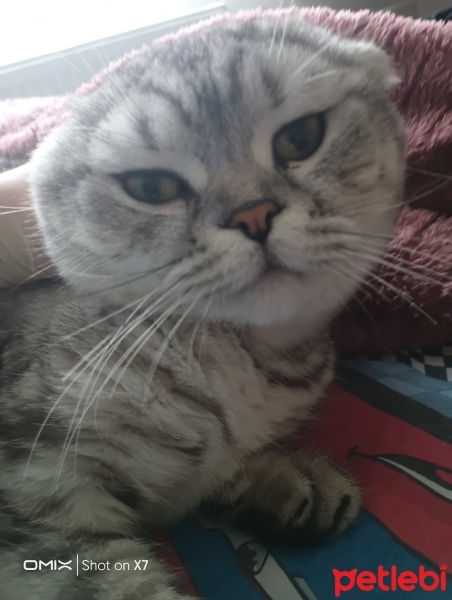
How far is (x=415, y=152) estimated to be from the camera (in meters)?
1.17

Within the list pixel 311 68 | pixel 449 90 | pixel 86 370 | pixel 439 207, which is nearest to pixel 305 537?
pixel 86 370

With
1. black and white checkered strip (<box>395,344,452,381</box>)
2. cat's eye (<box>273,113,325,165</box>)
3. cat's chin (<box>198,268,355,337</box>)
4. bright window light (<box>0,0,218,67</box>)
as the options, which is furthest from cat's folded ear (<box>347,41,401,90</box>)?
bright window light (<box>0,0,218,67</box>)

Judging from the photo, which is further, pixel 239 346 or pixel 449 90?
pixel 449 90

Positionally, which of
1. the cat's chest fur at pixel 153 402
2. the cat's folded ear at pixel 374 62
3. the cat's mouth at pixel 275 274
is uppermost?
the cat's folded ear at pixel 374 62

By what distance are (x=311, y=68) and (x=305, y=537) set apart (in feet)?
1.78

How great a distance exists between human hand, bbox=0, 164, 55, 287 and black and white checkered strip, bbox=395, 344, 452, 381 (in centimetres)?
56

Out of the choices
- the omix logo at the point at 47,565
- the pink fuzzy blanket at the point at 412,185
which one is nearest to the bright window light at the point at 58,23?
the pink fuzzy blanket at the point at 412,185

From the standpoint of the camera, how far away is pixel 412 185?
3.75 ft

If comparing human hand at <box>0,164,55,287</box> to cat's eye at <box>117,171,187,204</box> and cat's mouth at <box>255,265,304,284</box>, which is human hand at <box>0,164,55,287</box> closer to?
cat's eye at <box>117,171,187,204</box>

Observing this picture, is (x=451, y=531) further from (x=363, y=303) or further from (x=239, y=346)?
(x=363, y=303)

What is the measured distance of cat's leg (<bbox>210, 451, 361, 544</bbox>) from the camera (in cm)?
74

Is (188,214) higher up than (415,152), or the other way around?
(415,152)

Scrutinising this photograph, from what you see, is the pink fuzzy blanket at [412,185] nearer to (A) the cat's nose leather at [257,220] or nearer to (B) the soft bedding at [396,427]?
(B) the soft bedding at [396,427]

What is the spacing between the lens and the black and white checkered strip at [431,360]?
937 millimetres
